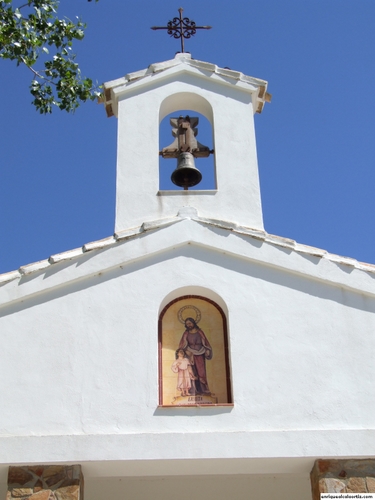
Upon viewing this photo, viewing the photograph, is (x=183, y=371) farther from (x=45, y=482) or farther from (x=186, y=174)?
(x=186, y=174)

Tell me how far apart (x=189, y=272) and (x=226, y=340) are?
80 cm

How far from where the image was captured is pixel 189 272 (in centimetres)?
780

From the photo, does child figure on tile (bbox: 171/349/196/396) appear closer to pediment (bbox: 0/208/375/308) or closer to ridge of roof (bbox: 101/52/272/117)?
pediment (bbox: 0/208/375/308)

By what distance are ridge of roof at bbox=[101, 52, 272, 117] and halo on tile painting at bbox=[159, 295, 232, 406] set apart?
3217 millimetres

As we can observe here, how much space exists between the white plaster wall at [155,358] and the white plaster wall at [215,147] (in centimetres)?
77

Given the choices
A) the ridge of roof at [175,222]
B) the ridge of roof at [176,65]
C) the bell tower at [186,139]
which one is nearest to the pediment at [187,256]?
the ridge of roof at [175,222]

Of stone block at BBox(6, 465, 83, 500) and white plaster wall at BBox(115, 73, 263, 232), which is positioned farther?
white plaster wall at BBox(115, 73, 263, 232)

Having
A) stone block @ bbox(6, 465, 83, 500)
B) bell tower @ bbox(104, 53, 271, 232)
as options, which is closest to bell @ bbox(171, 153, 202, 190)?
bell tower @ bbox(104, 53, 271, 232)

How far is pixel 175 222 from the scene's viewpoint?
8.07 metres

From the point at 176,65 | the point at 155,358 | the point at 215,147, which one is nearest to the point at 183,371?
the point at 155,358

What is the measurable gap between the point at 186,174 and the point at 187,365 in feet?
8.94

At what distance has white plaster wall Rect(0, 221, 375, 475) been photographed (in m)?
6.86

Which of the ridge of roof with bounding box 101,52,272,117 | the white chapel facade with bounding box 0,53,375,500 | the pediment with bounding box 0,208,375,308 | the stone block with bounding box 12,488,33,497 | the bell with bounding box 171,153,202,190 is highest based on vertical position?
the ridge of roof with bounding box 101,52,272,117

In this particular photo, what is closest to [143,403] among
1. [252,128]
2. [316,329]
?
[316,329]
